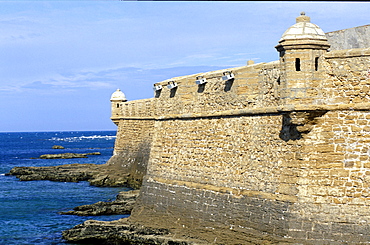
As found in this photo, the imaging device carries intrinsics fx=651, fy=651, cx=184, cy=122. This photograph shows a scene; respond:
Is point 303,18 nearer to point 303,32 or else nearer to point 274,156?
point 303,32

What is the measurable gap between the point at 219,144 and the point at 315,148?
3.71 meters

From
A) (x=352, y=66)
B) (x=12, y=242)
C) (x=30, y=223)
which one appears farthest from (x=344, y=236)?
(x=30, y=223)

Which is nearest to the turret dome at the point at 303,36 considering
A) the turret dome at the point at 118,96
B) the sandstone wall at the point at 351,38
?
the sandstone wall at the point at 351,38

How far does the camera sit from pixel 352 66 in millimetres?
12500

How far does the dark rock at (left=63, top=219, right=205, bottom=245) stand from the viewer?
15.2 meters

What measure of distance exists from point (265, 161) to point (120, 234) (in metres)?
4.48

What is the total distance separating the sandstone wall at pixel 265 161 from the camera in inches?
485

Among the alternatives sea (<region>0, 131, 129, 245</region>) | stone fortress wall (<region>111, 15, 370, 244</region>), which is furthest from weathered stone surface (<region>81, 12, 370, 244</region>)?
sea (<region>0, 131, 129, 245</region>)

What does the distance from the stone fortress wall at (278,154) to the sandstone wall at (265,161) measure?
0.02 metres

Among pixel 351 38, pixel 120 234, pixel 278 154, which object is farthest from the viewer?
pixel 351 38

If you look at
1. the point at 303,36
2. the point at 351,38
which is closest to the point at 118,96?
the point at 351,38

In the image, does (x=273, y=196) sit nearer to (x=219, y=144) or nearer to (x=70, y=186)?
(x=219, y=144)

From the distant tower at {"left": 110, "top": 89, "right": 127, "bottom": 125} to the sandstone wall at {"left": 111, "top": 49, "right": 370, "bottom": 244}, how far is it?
1781 cm

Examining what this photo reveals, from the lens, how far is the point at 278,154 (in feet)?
44.0
